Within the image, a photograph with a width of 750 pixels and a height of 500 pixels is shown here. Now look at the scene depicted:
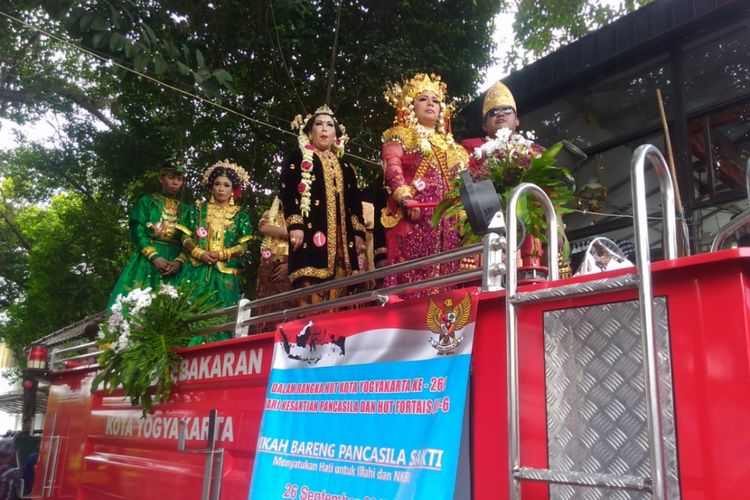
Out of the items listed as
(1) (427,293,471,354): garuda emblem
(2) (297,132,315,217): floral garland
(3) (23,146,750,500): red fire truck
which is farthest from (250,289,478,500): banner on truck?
(2) (297,132,315,217): floral garland

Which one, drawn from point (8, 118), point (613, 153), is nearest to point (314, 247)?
point (613, 153)

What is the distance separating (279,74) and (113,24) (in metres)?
4.80

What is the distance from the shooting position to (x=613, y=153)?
7.14 meters

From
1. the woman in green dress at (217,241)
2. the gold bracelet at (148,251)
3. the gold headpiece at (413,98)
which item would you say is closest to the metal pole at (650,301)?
the gold headpiece at (413,98)

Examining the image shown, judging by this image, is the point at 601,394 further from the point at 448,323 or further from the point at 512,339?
the point at 448,323

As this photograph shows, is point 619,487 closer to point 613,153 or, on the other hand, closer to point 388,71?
point 613,153

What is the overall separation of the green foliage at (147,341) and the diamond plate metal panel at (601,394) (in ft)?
9.12

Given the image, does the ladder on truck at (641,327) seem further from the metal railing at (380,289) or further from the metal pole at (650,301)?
the metal railing at (380,289)

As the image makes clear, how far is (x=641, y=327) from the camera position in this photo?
172 centimetres

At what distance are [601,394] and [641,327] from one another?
29 cm

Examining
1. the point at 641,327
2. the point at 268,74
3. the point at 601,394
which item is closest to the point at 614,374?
the point at 601,394

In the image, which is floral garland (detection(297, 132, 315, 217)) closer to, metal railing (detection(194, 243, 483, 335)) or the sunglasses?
metal railing (detection(194, 243, 483, 335))

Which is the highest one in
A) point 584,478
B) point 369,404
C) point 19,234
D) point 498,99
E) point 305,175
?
point 19,234

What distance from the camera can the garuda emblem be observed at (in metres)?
2.33
